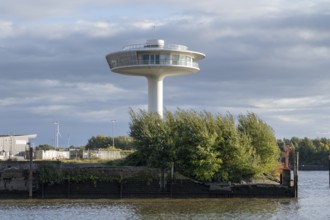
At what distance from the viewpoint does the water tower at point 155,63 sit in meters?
75.9

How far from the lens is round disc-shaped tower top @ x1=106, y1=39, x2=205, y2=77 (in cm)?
7581

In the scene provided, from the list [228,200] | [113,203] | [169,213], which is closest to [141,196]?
[113,203]

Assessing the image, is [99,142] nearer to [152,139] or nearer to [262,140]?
[262,140]

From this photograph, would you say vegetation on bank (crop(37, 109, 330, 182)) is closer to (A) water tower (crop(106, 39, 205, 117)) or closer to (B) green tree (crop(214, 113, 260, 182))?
(B) green tree (crop(214, 113, 260, 182))

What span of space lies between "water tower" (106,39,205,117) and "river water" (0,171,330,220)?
23621 millimetres

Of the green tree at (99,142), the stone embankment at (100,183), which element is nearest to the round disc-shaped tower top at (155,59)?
the stone embankment at (100,183)

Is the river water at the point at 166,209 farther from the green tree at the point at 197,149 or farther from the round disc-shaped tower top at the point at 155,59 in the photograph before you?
the round disc-shaped tower top at the point at 155,59

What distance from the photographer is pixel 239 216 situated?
141 feet

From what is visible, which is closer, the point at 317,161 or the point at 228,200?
the point at 228,200

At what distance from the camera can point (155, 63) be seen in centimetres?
7594

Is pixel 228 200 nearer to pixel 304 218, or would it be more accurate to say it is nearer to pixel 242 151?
pixel 242 151

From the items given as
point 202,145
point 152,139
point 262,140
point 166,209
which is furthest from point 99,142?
point 166,209

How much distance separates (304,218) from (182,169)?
614 inches

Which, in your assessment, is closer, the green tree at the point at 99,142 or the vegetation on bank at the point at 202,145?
the vegetation on bank at the point at 202,145
